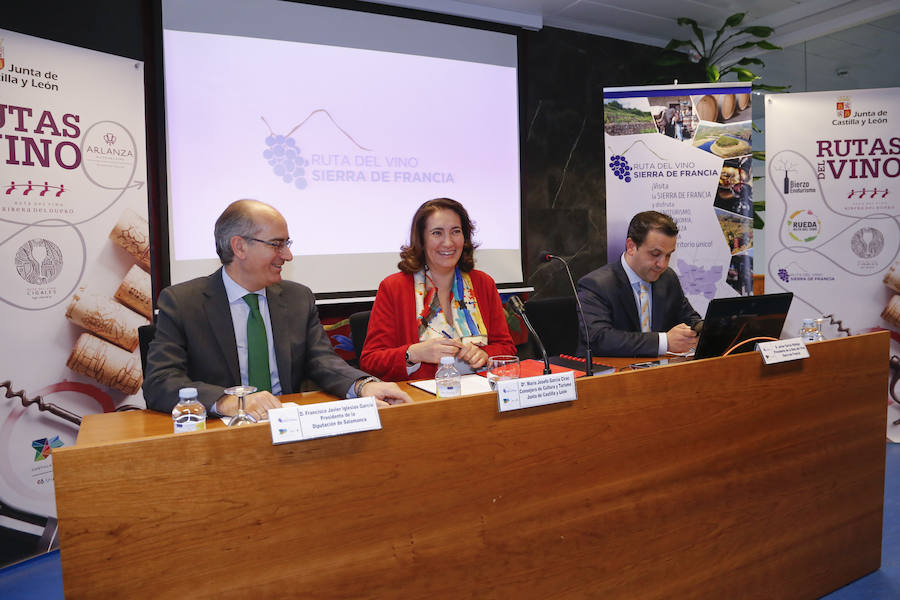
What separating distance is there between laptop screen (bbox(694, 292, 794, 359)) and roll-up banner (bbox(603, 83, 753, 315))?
83.9 inches

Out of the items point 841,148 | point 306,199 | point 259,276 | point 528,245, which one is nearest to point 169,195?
point 306,199

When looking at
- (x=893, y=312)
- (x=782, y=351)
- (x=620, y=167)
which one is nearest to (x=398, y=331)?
(x=782, y=351)

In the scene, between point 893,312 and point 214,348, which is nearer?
point 214,348

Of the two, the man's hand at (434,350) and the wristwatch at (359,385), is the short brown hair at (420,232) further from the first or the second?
the wristwatch at (359,385)

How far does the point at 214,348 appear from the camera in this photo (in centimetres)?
182

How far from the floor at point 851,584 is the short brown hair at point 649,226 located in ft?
4.82

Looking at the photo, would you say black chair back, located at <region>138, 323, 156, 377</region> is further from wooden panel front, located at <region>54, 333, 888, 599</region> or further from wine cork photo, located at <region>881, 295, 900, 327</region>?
wine cork photo, located at <region>881, 295, 900, 327</region>

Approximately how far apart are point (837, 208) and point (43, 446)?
466 centimetres

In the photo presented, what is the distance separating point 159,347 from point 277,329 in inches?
14.2

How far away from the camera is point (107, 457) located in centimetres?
94

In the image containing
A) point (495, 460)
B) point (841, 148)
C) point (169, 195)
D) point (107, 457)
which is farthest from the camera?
point (841, 148)

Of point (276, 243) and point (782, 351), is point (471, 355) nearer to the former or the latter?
point (276, 243)

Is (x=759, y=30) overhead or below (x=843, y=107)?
overhead

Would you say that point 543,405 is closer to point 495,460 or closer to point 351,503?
point 495,460
